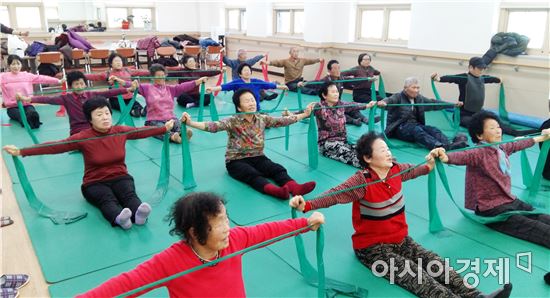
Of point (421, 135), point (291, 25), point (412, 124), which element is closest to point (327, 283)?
point (421, 135)

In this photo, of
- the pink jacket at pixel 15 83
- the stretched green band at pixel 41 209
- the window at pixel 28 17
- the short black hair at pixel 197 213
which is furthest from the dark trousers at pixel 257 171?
the window at pixel 28 17

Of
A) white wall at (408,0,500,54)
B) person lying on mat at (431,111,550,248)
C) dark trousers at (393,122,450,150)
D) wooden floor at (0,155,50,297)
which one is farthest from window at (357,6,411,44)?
wooden floor at (0,155,50,297)

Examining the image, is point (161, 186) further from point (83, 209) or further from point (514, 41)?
point (514, 41)

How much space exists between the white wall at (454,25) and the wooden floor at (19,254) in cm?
621

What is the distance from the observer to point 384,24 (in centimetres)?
834

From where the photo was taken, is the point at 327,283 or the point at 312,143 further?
the point at 312,143

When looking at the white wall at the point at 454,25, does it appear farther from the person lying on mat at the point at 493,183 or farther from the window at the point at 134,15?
the window at the point at 134,15

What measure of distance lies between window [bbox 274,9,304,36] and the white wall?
3.32m

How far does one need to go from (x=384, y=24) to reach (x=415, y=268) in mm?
6777

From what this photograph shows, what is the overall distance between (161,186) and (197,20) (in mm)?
10308

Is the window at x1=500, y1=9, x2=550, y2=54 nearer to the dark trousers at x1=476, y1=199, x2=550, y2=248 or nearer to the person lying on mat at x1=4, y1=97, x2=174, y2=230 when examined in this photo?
the dark trousers at x1=476, y1=199, x2=550, y2=248

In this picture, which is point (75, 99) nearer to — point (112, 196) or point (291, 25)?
point (112, 196)

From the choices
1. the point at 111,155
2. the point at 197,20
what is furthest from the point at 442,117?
the point at 197,20

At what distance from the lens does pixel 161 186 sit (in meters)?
3.84
